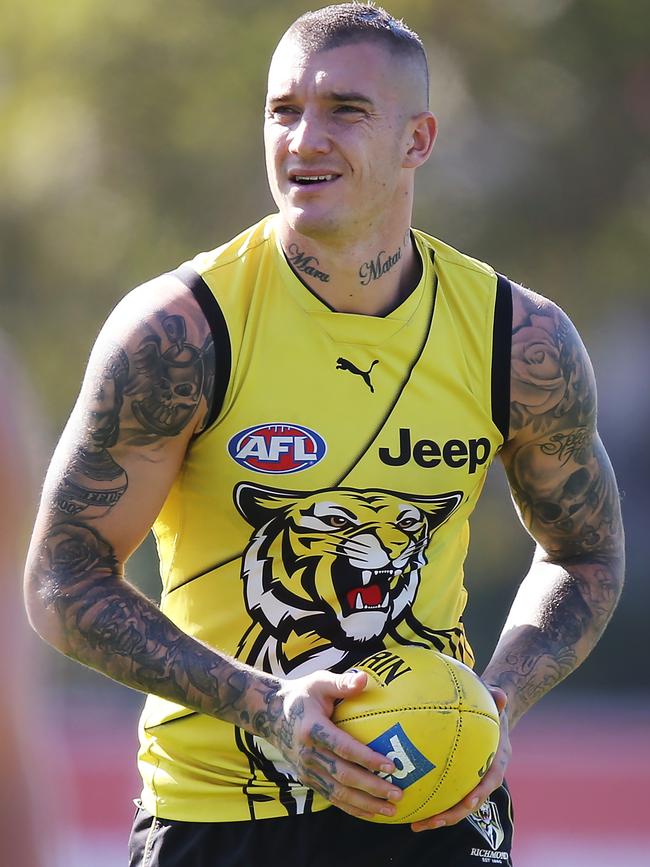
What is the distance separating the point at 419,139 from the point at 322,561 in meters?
1.23

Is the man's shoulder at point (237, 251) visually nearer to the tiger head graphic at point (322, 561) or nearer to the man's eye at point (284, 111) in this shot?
the man's eye at point (284, 111)

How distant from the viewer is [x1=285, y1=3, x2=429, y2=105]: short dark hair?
3.98 metres

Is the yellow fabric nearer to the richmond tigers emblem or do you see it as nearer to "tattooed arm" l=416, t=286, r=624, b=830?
the richmond tigers emblem

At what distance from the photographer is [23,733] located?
4.02 meters

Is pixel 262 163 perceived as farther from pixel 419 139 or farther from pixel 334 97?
pixel 334 97

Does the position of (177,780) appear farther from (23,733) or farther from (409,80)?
(409,80)

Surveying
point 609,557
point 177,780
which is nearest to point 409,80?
point 609,557

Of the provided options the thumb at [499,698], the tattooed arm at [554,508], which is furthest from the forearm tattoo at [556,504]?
the thumb at [499,698]

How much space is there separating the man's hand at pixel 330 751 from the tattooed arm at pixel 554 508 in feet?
1.89

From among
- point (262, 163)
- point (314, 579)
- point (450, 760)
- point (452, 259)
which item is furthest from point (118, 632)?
point (262, 163)

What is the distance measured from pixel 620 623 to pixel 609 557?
10.6 m

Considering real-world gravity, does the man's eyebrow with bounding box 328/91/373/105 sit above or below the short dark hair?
below

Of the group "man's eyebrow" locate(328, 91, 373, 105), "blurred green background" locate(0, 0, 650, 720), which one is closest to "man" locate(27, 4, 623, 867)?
"man's eyebrow" locate(328, 91, 373, 105)

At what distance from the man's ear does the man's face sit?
99mm
